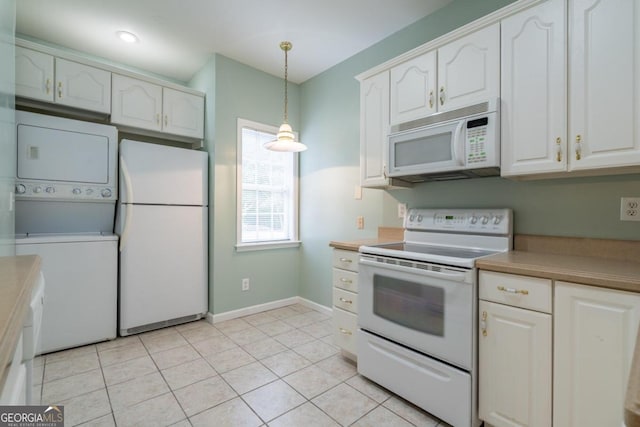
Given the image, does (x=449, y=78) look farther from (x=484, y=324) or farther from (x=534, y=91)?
(x=484, y=324)

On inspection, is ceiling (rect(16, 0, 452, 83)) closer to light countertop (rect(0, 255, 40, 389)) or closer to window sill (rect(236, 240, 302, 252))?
window sill (rect(236, 240, 302, 252))

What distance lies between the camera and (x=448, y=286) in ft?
5.19

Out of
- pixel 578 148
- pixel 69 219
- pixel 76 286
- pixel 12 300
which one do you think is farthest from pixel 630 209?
Result: pixel 69 219

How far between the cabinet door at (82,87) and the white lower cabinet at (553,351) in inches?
129

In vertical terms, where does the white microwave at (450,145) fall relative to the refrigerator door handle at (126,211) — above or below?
above

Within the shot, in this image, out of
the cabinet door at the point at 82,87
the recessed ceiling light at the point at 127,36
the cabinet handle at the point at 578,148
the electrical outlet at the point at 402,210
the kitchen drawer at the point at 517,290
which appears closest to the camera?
the kitchen drawer at the point at 517,290

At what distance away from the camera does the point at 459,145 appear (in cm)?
183

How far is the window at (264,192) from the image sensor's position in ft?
10.9

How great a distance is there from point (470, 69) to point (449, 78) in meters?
0.13

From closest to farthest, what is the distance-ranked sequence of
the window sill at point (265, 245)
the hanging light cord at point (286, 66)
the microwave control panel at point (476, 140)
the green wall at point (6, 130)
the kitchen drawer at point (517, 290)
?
1. the kitchen drawer at point (517, 290)
2. the green wall at point (6, 130)
3. the microwave control panel at point (476, 140)
4. the hanging light cord at point (286, 66)
5. the window sill at point (265, 245)

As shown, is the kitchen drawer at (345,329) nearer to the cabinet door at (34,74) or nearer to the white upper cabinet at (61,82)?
the white upper cabinet at (61,82)

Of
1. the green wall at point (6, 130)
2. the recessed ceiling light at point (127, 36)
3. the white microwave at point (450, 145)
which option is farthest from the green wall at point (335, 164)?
the green wall at point (6, 130)

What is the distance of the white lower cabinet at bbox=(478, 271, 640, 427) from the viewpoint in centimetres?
117

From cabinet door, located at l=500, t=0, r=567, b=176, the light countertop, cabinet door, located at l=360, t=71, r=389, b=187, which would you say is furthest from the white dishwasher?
cabinet door, located at l=500, t=0, r=567, b=176
